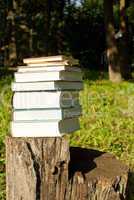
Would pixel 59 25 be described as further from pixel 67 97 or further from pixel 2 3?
pixel 67 97

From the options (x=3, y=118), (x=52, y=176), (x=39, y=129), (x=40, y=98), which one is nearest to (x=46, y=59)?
(x=40, y=98)

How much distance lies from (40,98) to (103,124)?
4484 millimetres

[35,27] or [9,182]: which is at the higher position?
[35,27]

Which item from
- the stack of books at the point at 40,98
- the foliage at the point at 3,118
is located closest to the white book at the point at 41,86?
the stack of books at the point at 40,98

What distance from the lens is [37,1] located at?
22.1 m

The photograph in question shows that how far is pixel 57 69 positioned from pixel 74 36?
2098 cm

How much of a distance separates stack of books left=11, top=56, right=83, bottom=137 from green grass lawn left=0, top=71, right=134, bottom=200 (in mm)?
1771

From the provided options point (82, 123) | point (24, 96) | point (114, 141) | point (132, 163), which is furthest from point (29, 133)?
point (82, 123)

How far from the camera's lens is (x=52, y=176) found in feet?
11.1

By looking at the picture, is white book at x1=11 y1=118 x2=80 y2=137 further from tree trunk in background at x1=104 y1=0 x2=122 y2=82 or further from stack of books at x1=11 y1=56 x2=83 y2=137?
tree trunk in background at x1=104 y1=0 x2=122 y2=82

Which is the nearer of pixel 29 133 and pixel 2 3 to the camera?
pixel 29 133

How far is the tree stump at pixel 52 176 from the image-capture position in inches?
133

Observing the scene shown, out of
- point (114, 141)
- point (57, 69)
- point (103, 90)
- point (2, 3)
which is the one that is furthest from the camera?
point (2, 3)

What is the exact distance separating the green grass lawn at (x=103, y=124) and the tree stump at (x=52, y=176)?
169 cm
